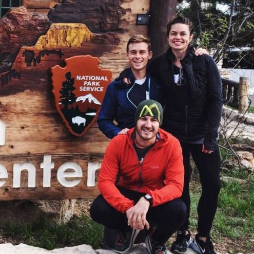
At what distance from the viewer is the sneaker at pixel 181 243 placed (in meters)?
4.09

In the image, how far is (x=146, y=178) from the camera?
3.73m

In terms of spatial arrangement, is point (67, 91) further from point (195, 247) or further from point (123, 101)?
point (195, 247)

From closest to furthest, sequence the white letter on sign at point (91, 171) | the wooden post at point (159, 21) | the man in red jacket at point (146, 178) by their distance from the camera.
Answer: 1. the man in red jacket at point (146, 178)
2. the wooden post at point (159, 21)
3. the white letter on sign at point (91, 171)

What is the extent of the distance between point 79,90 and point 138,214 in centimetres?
142

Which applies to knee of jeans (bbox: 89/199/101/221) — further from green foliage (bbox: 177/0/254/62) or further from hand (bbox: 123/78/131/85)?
green foliage (bbox: 177/0/254/62)

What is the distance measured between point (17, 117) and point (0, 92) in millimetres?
247

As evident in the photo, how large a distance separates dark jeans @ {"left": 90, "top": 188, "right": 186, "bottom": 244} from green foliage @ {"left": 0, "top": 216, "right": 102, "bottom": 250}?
83 cm

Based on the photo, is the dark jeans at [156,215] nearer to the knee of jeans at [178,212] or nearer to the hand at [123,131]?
the knee of jeans at [178,212]

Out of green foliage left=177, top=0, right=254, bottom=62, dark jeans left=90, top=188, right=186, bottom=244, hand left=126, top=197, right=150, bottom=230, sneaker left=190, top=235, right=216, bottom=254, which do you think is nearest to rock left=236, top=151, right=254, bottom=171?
green foliage left=177, top=0, right=254, bottom=62

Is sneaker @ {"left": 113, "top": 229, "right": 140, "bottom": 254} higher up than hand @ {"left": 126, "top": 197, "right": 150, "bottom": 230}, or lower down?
lower down

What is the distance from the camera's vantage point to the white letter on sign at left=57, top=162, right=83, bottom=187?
461 centimetres

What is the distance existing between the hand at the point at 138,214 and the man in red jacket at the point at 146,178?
2cm

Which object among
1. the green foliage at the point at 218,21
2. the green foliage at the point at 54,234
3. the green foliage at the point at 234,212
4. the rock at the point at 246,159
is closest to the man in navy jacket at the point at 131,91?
the green foliage at the point at 54,234

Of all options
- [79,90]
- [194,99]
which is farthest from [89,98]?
[194,99]
